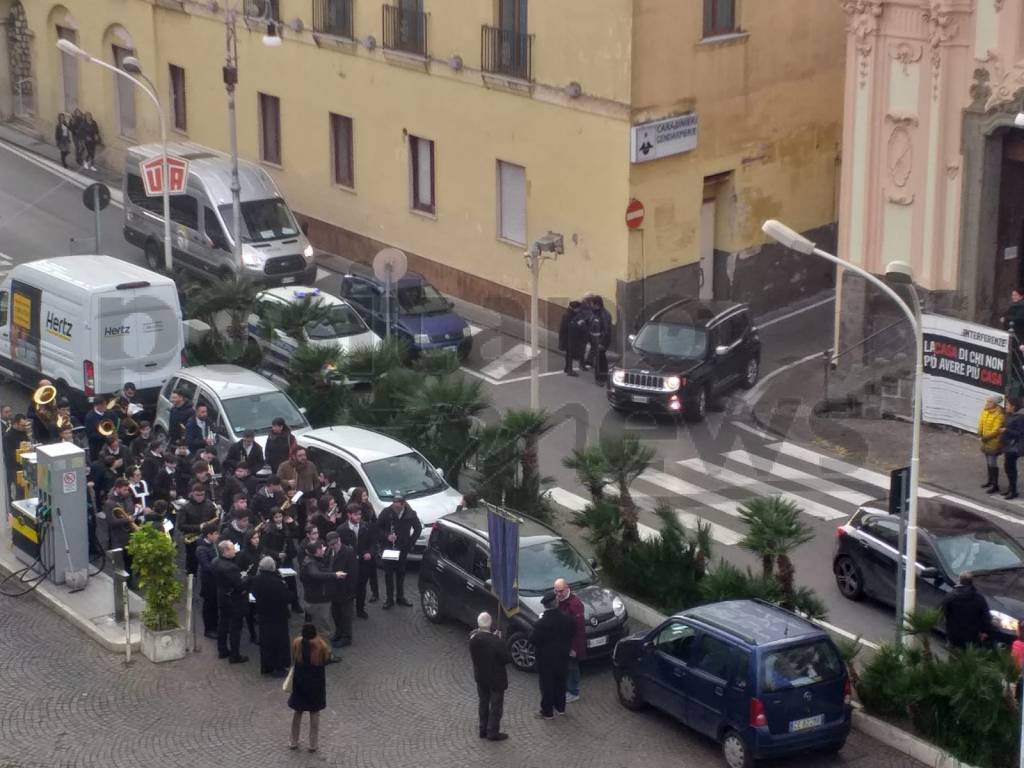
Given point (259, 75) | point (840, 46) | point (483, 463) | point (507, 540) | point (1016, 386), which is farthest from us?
point (259, 75)

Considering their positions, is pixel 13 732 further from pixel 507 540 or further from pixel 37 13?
pixel 37 13

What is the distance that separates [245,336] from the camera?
29641 millimetres

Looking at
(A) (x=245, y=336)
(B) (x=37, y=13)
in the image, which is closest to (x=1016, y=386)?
(A) (x=245, y=336)

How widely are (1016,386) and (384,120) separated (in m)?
15.7

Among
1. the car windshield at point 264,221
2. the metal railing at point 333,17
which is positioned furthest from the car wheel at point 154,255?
the metal railing at point 333,17

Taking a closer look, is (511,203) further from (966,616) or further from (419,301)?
(966,616)

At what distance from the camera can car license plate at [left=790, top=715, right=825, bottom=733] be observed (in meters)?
16.5

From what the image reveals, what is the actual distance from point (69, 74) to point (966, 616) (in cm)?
3461

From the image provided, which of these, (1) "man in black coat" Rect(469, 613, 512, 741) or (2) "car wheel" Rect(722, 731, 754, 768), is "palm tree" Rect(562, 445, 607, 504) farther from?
(2) "car wheel" Rect(722, 731, 754, 768)

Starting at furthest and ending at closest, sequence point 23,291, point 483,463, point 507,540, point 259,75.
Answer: point 259,75, point 23,291, point 483,463, point 507,540

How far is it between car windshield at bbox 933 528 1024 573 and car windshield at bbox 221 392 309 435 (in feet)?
32.0

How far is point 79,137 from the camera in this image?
44.4m

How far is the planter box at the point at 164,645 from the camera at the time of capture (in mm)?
19469

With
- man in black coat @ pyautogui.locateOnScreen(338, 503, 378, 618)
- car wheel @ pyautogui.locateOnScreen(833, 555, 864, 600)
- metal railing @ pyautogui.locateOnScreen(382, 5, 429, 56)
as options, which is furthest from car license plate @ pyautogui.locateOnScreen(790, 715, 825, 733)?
metal railing @ pyautogui.locateOnScreen(382, 5, 429, 56)
